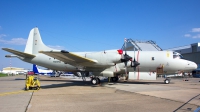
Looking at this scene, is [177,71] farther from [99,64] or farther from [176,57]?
[99,64]

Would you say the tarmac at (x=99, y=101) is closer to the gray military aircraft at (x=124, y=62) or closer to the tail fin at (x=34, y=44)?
the gray military aircraft at (x=124, y=62)

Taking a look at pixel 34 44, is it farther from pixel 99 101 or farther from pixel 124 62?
pixel 99 101

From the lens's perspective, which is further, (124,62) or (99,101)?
(124,62)

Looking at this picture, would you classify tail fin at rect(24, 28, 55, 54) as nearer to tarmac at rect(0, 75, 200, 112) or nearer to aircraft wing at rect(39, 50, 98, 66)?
aircraft wing at rect(39, 50, 98, 66)

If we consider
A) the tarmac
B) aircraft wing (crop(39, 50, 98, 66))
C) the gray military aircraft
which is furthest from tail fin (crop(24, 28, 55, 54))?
the tarmac

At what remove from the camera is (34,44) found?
73.3 ft

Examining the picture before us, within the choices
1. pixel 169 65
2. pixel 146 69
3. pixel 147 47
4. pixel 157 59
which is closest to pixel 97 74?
pixel 146 69

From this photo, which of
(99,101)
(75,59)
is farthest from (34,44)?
(99,101)

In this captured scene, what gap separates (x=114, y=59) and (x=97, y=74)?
2.50 metres

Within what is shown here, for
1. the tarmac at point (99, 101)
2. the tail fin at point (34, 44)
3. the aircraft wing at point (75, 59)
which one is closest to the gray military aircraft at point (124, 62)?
the aircraft wing at point (75, 59)

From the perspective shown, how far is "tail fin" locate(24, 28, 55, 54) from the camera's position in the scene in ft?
72.6

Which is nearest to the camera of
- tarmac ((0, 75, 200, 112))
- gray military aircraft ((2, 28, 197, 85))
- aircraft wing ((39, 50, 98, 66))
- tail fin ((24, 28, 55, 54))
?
tarmac ((0, 75, 200, 112))

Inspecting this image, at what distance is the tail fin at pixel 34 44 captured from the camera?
2212 centimetres

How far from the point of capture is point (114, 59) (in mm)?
16234
